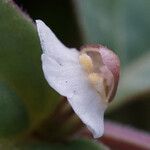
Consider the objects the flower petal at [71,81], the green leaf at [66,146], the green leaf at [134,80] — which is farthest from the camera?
the green leaf at [134,80]

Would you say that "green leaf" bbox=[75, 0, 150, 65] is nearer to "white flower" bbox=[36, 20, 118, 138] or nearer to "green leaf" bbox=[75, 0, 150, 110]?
"green leaf" bbox=[75, 0, 150, 110]

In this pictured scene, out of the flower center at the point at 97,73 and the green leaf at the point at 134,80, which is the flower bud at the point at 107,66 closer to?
the flower center at the point at 97,73

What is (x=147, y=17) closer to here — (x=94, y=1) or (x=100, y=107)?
(x=94, y=1)

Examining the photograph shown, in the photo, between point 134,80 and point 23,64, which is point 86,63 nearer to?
point 23,64

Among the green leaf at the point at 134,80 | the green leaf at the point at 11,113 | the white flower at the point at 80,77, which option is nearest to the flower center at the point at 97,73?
the white flower at the point at 80,77

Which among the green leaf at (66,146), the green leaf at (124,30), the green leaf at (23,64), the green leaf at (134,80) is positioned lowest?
the green leaf at (134,80)

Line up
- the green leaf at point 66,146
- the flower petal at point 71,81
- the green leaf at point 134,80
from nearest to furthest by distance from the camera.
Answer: the flower petal at point 71,81
the green leaf at point 66,146
the green leaf at point 134,80

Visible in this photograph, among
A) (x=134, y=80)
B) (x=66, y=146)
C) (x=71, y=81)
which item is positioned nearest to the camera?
(x=71, y=81)

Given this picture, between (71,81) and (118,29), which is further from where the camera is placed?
(118,29)

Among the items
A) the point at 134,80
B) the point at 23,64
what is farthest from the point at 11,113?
the point at 134,80
